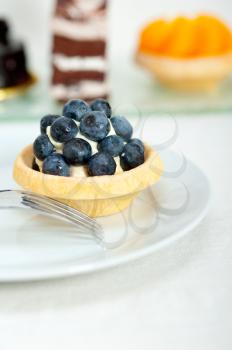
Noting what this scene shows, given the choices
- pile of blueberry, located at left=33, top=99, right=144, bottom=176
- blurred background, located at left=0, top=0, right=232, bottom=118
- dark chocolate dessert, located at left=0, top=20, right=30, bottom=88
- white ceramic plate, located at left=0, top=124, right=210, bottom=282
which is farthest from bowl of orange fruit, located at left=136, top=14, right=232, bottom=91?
pile of blueberry, located at left=33, top=99, right=144, bottom=176

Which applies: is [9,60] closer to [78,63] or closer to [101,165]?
[78,63]

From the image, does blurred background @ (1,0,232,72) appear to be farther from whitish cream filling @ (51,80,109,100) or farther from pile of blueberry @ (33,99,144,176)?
pile of blueberry @ (33,99,144,176)

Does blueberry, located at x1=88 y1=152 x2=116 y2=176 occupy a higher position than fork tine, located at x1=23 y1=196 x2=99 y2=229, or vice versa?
blueberry, located at x1=88 y1=152 x2=116 y2=176

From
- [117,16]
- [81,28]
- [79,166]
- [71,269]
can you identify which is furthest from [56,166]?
[117,16]

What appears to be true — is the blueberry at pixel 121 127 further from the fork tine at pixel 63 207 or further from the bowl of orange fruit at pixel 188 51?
the bowl of orange fruit at pixel 188 51

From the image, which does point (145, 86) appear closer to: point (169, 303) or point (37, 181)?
point (37, 181)

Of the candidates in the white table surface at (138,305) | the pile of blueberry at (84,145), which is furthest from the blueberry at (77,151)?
the white table surface at (138,305)

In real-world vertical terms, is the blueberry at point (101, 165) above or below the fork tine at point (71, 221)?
above
